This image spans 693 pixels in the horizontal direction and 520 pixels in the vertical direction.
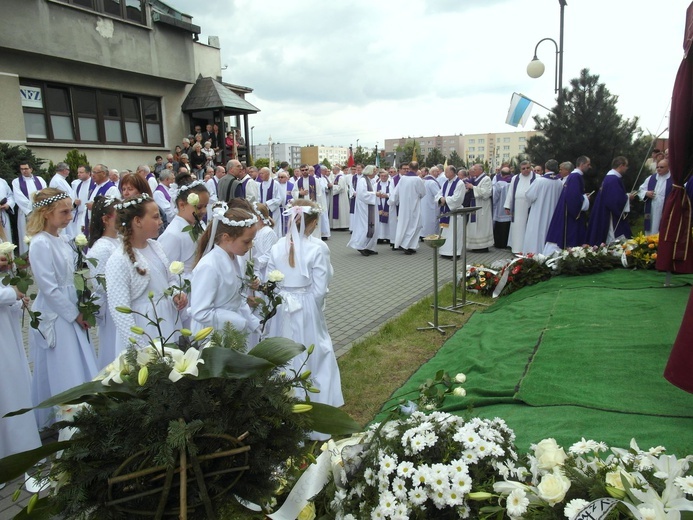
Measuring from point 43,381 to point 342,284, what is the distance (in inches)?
256

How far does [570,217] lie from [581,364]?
7060 mm

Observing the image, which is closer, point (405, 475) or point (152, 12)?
point (405, 475)

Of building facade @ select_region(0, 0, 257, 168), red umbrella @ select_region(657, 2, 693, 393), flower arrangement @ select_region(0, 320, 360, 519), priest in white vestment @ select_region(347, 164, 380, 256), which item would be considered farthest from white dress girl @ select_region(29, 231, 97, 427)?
building facade @ select_region(0, 0, 257, 168)

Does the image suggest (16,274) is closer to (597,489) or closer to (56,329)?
(56,329)

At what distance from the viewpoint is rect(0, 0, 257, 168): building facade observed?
1578 cm

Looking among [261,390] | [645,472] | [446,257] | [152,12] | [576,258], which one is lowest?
[446,257]

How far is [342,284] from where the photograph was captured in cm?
1024

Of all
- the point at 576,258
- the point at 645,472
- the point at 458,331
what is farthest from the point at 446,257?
the point at 645,472

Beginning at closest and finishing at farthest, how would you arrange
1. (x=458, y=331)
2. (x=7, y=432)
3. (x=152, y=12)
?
(x=7, y=432) → (x=458, y=331) → (x=152, y=12)

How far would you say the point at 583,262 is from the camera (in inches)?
305

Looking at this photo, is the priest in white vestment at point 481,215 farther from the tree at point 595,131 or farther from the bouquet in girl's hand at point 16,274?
→ the bouquet in girl's hand at point 16,274

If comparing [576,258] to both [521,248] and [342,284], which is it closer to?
[342,284]

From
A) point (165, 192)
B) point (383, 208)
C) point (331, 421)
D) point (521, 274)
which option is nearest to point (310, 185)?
point (383, 208)

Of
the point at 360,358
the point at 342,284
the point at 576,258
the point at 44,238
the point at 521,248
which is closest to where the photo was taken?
the point at 44,238
